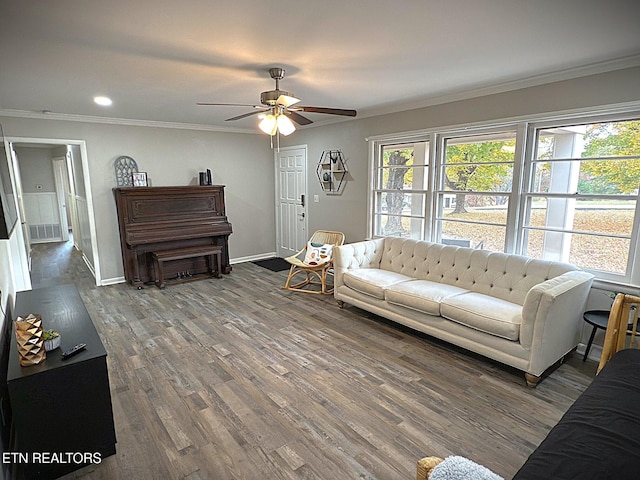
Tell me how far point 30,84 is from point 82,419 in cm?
293

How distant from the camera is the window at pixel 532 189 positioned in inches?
114

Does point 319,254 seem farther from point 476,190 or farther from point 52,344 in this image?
point 52,344

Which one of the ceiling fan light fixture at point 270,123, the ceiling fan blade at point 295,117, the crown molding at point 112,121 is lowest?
the ceiling fan light fixture at point 270,123

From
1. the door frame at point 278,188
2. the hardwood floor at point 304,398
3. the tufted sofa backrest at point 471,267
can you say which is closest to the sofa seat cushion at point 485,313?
the tufted sofa backrest at point 471,267

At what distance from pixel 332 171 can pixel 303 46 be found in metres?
3.11

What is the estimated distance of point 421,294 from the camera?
3303 millimetres

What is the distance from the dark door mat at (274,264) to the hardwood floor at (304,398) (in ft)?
6.50

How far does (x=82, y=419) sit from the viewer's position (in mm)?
1857

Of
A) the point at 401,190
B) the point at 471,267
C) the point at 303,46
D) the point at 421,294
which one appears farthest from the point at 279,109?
the point at 471,267

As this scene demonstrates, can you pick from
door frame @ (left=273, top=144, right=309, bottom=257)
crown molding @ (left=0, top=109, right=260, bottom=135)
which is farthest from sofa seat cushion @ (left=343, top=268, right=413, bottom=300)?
crown molding @ (left=0, top=109, right=260, bottom=135)

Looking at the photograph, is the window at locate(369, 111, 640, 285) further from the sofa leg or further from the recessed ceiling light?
the recessed ceiling light

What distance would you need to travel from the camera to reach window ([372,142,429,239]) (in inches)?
170

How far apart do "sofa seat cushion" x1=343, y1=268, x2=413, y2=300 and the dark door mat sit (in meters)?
2.15

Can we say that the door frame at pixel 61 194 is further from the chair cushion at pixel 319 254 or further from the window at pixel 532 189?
the window at pixel 532 189
